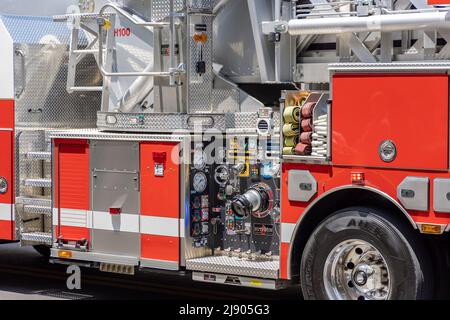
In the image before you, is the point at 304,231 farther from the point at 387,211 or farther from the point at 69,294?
the point at 69,294

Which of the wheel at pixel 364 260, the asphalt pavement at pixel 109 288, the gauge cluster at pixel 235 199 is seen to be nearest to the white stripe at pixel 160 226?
the gauge cluster at pixel 235 199

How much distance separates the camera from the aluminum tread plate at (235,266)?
805cm

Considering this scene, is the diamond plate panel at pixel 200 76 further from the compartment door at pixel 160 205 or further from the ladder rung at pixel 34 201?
the ladder rung at pixel 34 201

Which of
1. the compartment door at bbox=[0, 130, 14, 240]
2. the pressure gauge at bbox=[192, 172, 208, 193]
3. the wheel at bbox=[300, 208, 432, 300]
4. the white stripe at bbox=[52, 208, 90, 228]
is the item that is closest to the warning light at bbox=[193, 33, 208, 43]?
the pressure gauge at bbox=[192, 172, 208, 193]

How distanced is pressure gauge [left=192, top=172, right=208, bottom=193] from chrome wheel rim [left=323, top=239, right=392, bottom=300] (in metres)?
1.45

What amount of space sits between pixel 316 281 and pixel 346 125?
1.22m

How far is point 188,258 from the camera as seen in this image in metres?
8.52

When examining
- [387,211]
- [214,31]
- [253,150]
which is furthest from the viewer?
[214,31]

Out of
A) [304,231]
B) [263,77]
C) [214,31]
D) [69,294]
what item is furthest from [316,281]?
[69,294]

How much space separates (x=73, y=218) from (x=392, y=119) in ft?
11.2

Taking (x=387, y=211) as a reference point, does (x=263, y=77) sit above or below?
above

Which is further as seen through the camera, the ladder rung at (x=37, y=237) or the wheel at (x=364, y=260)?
the ladder rung at (x=37, y=237)

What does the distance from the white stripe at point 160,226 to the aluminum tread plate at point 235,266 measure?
292mm

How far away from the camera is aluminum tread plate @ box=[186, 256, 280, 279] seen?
805 centimetres
